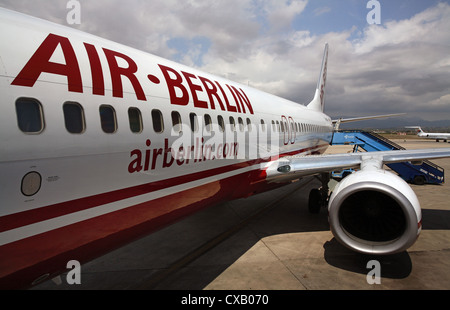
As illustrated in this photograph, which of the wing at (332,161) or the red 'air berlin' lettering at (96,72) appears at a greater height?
the red 'air berlin' lettering at (96,72)

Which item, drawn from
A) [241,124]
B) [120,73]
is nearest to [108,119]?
[120,73]

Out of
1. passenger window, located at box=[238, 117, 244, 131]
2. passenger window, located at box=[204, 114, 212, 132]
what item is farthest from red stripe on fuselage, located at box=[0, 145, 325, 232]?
passenger window, located at box=[238, 117, 244, 131]

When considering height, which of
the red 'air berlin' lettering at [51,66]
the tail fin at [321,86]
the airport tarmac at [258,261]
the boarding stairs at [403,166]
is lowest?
the airport tarmac at [258,261]

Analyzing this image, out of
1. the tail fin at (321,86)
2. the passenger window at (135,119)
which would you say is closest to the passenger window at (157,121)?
the passenger window at (135,119)

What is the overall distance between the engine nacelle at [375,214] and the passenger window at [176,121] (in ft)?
11.3

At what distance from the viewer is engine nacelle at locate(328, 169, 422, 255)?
17.4 feet

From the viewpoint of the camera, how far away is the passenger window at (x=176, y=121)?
4.69m

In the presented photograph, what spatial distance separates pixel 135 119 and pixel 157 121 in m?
0.44

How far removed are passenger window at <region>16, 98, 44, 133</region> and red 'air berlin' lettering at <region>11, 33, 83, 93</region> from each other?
176 millimetres

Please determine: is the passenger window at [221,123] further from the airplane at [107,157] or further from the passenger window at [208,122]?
the passenger window at [208,122]

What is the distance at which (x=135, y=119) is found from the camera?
399cm

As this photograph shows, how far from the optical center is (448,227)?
8.65 m
